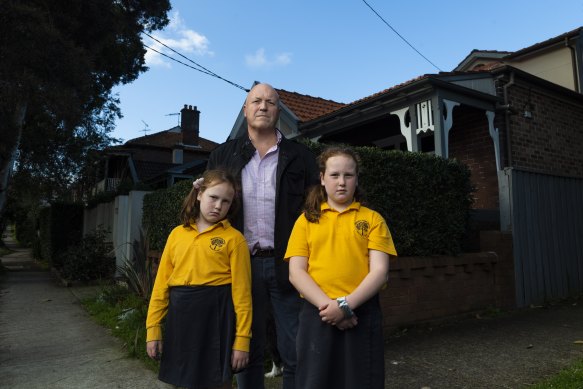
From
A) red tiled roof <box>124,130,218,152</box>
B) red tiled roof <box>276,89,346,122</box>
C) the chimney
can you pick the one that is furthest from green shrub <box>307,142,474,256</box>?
red tiled roof <box>124,130,218,152</box>

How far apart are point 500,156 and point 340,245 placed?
7186 millimetres

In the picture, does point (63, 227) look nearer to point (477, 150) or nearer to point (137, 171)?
point (477, 150)

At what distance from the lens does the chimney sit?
93.6 ft

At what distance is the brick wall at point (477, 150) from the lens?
27.7 ft

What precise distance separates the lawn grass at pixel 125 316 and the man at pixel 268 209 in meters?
1.94

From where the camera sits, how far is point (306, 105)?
12.6 m

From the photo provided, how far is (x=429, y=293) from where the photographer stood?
5.25 metres

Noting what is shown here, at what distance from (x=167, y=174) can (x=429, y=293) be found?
14.3 metres

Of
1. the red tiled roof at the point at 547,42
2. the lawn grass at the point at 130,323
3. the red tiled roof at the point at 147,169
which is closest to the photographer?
the lawn grass at the point at 130,323

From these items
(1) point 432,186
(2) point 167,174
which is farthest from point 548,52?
(2) point 167,174

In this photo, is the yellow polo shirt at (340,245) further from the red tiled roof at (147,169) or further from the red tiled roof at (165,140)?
the red tiled roof at (165,140)

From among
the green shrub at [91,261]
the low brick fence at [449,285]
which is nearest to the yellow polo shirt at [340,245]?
the low brick fence at [449,285]

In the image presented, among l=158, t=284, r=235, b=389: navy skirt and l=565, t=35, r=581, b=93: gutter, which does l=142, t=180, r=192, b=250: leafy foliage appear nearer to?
l=158, t=284, r=235, b=389: navy skirt

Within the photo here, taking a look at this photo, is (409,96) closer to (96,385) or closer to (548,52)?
(548,52)
